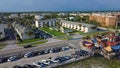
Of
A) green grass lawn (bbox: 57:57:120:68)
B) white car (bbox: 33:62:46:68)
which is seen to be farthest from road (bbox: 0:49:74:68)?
green grass lawn (bbox: 57:57:120:68)

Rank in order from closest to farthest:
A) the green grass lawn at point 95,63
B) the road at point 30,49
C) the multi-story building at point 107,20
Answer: the green grass lawn at point 95,63, the road at point 30,49, the multi-story building at point 107,20

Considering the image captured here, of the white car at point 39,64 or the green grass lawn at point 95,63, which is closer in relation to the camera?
the white car at point 39,64

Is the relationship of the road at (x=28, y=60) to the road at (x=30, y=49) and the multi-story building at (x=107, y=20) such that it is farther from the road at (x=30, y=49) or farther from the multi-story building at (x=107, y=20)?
the multi-story building at (x=107, y=20)

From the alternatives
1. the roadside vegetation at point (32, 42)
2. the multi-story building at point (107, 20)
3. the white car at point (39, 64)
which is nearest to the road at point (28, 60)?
the white car at point (39, 64)

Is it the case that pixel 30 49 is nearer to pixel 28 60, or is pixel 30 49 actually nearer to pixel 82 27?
pixel 28 60

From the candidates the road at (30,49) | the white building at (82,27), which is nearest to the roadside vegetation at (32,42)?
the road at (30,49)

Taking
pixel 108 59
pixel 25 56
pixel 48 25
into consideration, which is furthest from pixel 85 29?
pixel 25 56

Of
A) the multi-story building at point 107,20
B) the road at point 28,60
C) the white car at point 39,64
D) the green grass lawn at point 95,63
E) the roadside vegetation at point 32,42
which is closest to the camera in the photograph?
the white car at point 39,64

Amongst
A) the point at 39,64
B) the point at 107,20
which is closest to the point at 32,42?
the point at 39,64

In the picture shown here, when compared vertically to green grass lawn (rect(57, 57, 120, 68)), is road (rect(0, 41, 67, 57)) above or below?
above

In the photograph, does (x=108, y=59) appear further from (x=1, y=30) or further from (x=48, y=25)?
(x=48, y=25)

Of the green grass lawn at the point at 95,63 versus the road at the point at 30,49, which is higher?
the road at the point at 30,49

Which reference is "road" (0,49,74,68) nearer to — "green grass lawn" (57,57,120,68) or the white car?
the white car
